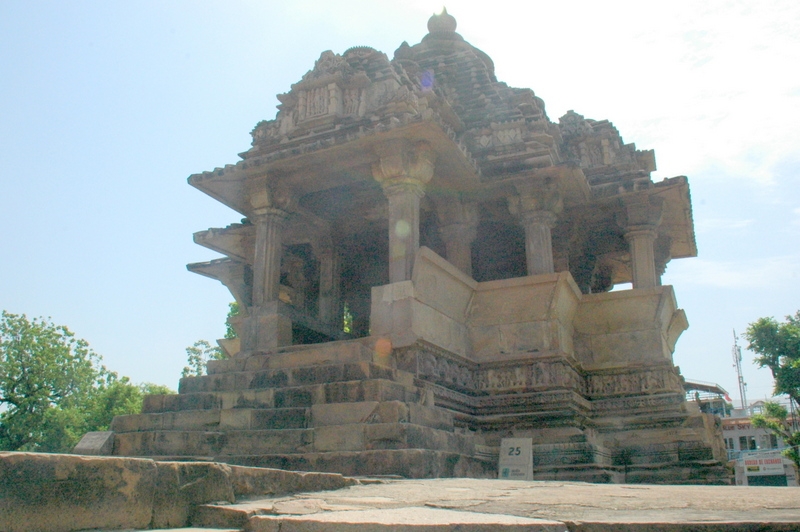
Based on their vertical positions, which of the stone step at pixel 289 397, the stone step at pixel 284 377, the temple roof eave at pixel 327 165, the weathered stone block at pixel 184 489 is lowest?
the weathered stone block at pixel 184 489

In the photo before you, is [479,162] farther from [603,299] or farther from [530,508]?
[530,508]

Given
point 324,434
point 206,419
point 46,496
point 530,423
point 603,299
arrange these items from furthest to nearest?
point 603,299
point 530,423
point 206,419
point 324,434
point 46,496

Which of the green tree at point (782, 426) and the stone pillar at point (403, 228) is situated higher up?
the stone pillar at point (403, 228)

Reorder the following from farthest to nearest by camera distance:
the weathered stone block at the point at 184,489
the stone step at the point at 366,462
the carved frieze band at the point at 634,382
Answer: the carved frieze band at the point at 634,382
the stone step at the point at 366,462
the weathered stone block at the point at 184,489

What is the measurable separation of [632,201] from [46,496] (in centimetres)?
1170

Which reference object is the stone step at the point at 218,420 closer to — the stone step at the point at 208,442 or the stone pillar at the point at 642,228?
the stone step at the point at 208,442

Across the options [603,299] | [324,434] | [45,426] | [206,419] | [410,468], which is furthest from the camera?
[45,426]

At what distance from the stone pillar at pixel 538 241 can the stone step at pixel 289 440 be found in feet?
13.8

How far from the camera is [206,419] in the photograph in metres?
8.45

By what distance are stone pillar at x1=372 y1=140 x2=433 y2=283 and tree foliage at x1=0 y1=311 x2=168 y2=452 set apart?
94.4 ft

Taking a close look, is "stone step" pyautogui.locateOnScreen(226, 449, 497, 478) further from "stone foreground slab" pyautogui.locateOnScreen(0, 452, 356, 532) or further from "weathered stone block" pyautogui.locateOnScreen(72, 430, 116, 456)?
"stone foreground slab" pyautogui.locateOnScreen(0, 452, 356, 532)


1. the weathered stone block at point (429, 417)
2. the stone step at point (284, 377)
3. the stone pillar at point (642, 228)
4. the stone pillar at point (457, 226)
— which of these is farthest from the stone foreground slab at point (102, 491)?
the stone pillar at point (642, 228)

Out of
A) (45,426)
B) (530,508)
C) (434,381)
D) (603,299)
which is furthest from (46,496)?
(45,426)

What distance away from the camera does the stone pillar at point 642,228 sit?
12.7m
